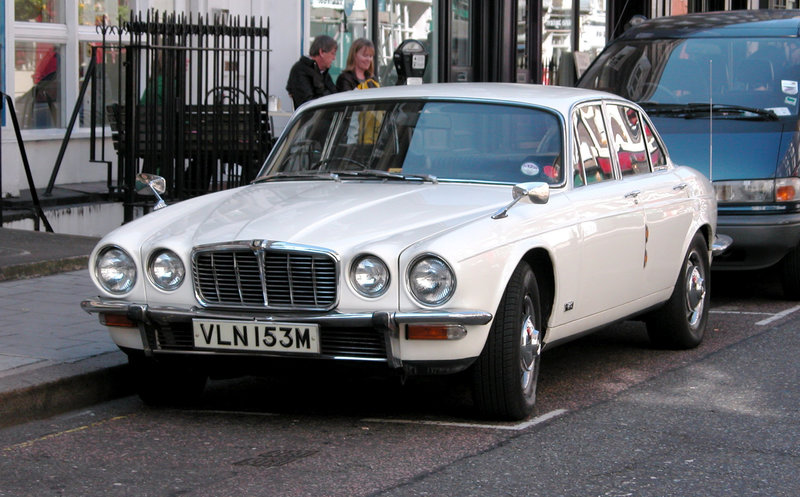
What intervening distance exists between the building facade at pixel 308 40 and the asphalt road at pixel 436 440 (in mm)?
6429

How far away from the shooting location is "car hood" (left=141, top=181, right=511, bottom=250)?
5492mm

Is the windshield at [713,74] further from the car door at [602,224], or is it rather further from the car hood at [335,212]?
the car hood at [335,212]

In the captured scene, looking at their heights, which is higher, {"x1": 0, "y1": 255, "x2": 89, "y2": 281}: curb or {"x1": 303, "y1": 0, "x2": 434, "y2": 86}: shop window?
{"x1": 303, "y1": 0, "x2": 434, "y2": 86}: shop window

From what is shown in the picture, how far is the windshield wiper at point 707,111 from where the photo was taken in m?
9.91

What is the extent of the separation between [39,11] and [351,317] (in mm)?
8448

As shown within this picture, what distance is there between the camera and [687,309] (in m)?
7.68

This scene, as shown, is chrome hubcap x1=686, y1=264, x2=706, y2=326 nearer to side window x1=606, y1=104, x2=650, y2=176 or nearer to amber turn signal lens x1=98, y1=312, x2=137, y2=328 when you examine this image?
side window x1=606, y1=104, x2=650, y2=176

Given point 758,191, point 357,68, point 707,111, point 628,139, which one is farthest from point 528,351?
point 357,68

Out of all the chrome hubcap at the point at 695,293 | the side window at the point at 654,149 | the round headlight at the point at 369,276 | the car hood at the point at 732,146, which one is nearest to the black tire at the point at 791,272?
the car hood at the point at 732,146

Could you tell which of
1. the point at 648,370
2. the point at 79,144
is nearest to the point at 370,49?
the point at 79,144

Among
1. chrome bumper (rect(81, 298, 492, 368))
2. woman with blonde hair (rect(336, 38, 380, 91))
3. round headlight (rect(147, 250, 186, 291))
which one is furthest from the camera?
woman with blonde hair (rect(336, 38, 380, 91))

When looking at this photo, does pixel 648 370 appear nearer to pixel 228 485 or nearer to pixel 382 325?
pixel 382 325

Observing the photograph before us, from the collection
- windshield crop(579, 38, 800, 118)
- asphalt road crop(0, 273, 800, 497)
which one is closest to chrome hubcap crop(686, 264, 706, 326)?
asphalt road crop(0, 273, 800, 497)

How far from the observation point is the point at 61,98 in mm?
12992
